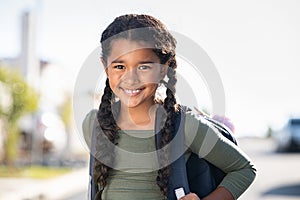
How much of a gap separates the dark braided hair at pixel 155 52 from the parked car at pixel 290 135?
2354 centimetres

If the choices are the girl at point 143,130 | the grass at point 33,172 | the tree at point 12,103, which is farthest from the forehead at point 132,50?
the tree at point 12,103

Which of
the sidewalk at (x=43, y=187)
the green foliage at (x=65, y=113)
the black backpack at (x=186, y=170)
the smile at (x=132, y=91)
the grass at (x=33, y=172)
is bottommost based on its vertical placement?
the black backpack at (x=186, y=170)

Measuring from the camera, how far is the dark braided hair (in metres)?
2.00

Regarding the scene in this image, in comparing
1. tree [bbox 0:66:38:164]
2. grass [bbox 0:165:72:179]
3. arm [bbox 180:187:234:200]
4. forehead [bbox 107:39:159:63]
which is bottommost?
arm [bbox 180:187:234:200]

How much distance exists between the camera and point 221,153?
2.03 meters

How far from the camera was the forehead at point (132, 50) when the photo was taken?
199 cm

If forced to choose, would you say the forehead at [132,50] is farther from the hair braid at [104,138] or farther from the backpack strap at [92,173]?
the backpack strap at [92,173]

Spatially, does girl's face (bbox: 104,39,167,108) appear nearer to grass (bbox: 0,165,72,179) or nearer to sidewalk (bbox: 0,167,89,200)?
sidewalk (bbox: 0,167,89,200)

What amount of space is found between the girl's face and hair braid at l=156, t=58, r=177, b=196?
0.04 m

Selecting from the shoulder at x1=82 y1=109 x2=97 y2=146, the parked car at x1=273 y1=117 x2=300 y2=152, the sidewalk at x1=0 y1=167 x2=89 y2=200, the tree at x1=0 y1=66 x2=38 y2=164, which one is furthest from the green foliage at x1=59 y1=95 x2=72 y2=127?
the shoulder at x1=82 y1=109 x2=97 y2=146

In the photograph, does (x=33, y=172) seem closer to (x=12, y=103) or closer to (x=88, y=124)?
(x=12, y=103)

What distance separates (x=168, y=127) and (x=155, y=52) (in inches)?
9.4

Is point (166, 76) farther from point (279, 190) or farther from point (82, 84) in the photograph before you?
point (279, 190)

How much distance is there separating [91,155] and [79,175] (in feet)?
41.9
